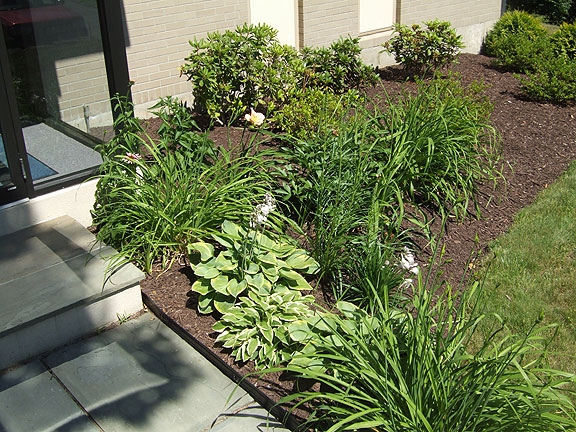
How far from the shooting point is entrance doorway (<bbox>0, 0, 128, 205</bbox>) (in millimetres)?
4832

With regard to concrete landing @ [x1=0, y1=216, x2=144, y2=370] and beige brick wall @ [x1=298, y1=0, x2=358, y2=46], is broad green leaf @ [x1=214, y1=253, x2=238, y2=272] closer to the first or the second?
concrete landing @ [x1=0, y1=216, x2=144, y2=370]

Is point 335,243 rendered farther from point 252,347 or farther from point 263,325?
point 252,347

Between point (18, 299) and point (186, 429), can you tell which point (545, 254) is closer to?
point (186, 429)

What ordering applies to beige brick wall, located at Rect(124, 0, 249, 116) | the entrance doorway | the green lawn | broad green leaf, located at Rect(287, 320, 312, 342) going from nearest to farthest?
1. broad green leaf, located at Rect(287, 320, 312, 342)
2. the green lawn
3. the entrance doorway
4. beige brick wall, located at Rect(124, 0, 249, 116)

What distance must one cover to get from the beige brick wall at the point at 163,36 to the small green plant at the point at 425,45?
2317mm

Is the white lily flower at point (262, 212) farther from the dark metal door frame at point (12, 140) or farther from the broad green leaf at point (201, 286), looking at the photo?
the dark metal door frame at point (12, 140)

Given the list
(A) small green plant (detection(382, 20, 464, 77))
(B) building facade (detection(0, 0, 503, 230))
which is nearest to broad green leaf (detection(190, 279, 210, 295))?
(B) building facade (detection(0, 0, 503, 230))

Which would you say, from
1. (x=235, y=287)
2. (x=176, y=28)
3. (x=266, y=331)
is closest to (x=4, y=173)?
(x=235, y=287)

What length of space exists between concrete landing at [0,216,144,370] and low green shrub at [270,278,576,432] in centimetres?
141

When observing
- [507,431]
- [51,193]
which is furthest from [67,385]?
[507,431]

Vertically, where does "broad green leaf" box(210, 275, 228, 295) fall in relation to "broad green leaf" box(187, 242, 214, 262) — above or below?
below

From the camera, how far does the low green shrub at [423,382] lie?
3.01 m

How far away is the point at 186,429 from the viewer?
359cm

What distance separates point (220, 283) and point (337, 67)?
3920 millimetres
